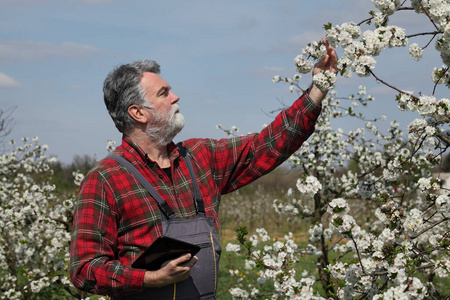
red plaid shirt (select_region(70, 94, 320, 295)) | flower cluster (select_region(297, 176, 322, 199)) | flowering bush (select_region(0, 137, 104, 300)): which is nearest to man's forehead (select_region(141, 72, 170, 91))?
red plaid shirt (select_region(70, 94, 320, 295))

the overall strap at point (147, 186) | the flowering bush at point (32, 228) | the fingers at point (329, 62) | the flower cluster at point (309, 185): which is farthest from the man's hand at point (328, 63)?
the flowering bush at point (32, 228)

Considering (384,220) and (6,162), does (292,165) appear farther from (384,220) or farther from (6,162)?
(6,162)

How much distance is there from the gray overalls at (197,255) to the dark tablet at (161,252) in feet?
0.61

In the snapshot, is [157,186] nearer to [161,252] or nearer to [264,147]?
[161,252]

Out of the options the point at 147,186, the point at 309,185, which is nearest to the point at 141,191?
the point at 147,186

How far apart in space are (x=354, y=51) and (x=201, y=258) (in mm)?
1387

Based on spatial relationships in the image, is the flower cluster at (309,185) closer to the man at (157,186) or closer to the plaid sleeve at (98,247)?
the man at (157,186)

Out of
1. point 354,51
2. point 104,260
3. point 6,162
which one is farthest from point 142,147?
point 6,162

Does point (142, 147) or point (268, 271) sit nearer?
point (142, 147)

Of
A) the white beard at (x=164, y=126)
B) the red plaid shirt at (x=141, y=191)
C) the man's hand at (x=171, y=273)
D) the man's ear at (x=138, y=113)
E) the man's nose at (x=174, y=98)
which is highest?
the man's nose at (x=174, y=98)

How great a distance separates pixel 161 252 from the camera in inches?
93.5

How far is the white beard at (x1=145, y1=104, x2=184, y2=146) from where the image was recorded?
2.93 m

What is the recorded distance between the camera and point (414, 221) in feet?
9.92

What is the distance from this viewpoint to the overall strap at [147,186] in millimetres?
2713
